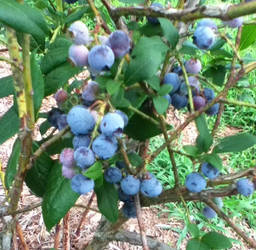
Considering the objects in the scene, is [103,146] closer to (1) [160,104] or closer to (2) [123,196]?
(1) [160,104]

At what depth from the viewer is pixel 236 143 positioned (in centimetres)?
69

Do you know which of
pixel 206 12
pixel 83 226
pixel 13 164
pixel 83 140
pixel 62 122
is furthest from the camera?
pixel 83 226

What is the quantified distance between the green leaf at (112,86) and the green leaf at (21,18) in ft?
0.53

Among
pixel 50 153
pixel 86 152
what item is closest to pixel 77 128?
pixel 86 152

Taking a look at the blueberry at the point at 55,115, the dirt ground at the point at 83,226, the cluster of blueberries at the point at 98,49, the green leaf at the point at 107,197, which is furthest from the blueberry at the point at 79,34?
the dirt ground at the point at 83,226

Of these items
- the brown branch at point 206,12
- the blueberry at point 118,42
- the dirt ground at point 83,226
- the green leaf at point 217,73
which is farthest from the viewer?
the dirt ground at point 83,226

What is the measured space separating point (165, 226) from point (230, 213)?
34 cm

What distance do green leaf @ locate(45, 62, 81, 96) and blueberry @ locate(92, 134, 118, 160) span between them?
0.21 meters

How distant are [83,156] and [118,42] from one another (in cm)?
15

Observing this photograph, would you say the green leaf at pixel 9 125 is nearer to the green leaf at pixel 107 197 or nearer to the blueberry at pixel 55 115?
the blueberry at pixel 55 115

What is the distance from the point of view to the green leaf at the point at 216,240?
26.1 inches

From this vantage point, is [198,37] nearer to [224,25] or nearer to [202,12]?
[224,25]

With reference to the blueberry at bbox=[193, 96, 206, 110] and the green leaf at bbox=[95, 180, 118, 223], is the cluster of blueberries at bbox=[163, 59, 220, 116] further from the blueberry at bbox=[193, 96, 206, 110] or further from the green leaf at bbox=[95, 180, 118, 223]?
the green leaf at bbox=[95, 180, 118, 223]

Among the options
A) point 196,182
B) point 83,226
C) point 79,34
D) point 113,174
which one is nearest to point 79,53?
point 79,34
